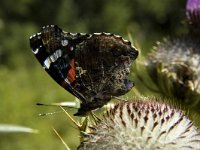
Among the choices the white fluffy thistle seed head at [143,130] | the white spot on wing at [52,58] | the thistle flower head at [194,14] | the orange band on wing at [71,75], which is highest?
the thistle flower head at [194,14]

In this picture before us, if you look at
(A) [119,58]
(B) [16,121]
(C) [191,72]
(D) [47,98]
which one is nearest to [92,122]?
(A) [119,58]

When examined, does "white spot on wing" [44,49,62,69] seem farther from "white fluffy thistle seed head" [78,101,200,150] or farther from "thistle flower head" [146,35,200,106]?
"thistle flower head" [146,35,200,106]

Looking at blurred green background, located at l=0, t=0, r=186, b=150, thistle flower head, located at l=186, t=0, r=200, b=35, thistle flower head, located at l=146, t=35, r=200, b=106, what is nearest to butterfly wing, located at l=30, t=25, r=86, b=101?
thistle flower head, located at l=146, t=35, r=200, b=106

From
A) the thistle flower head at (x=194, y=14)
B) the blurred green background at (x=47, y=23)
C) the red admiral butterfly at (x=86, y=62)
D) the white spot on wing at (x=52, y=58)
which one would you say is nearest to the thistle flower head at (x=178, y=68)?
the thistle flower head at (x=194, y=14)

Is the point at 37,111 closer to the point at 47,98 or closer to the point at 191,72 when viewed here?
the point at 47,98

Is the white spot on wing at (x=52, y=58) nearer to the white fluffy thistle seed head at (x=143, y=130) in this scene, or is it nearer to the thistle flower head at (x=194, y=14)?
the white fluffy thistle seed head at (x=143, y=130)

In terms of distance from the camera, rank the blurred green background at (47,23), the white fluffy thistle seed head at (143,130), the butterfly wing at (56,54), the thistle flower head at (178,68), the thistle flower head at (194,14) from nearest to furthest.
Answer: the white fluffy thistle seed head at (143,130) → the butterfly wing at (56,54) → the thistle flower head at (178,68) → the thistle flower head at (194,14) → the blurred green background at (47,23)
